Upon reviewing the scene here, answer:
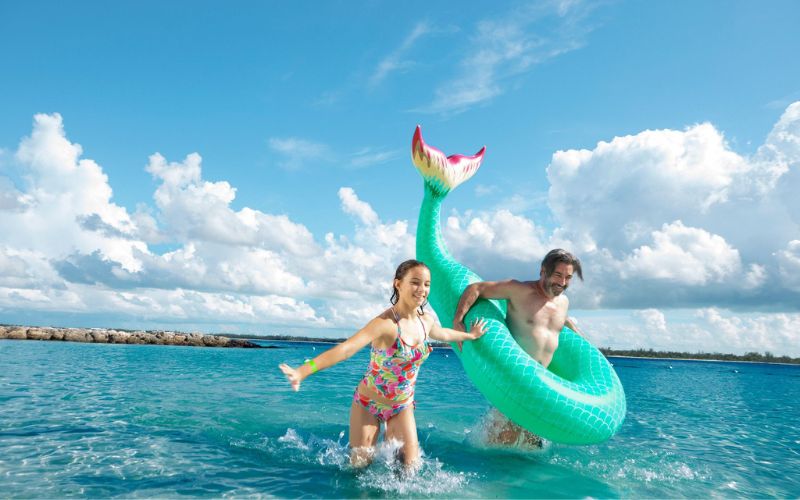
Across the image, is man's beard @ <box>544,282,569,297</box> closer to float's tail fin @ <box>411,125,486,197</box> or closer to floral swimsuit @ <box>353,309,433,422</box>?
floral swimsuit @ <box>353,309,433,422</box>

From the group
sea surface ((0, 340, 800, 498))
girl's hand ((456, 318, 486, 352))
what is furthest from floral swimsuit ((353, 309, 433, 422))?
girl's hand ((456, 318, 486, 352))

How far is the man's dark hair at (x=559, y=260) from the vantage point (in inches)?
178

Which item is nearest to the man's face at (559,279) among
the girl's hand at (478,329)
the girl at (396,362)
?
the girl's hand at (478,329)

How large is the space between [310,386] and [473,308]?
8.33 m

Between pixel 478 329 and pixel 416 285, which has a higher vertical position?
pixel 416 285

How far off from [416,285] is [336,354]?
0.73m

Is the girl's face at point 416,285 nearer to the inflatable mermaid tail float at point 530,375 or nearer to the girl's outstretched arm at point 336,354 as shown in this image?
the girl's outstretched arm at point 336,354

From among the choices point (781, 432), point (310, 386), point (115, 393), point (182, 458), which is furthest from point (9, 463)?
point (781, 432)

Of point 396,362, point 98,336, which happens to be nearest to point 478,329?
point 396,362

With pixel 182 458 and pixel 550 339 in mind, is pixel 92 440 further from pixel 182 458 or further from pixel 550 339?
pixel 550 339

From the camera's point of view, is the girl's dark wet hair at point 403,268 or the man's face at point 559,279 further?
the man's face at point 559,279

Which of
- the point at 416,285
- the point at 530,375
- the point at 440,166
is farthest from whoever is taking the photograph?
the point at 440,166

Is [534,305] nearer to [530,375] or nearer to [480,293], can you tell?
[480,293]

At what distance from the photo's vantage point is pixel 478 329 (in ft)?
14.3
